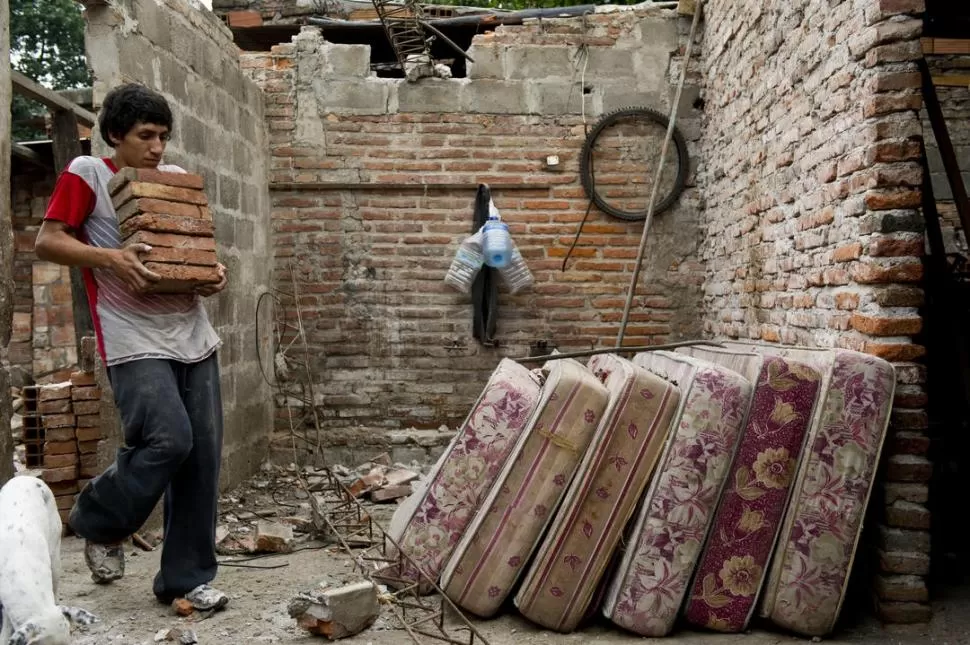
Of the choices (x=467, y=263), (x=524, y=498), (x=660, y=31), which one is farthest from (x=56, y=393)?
(x=660, y=31)

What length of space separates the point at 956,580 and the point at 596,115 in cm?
361

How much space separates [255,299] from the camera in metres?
5.37

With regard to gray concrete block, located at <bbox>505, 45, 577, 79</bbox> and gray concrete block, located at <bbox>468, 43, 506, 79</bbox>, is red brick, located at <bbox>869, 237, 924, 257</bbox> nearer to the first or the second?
gray concrete block, located at <bbox>505, 45, 577, 79</bbox>

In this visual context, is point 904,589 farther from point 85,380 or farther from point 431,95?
point 431,95

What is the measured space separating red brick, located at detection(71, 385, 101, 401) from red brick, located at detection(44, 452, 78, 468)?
28 cm

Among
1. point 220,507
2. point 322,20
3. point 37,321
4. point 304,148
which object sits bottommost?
point 220,507

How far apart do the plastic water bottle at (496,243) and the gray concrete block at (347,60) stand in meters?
1.34

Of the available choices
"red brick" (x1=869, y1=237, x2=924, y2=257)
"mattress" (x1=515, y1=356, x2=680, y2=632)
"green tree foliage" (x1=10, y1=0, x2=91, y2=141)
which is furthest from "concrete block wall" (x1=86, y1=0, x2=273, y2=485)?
"green tree foliage" (x1=10, y1=0, x2=91, y2=141)

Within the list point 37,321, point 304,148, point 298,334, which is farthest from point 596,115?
point 37,321

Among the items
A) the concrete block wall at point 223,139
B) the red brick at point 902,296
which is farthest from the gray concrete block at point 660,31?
the red brick at point 902,296

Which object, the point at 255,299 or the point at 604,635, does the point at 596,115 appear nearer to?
the point at 255,299

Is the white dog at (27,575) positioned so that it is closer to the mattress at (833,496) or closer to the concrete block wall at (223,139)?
the mattress at (833,496)

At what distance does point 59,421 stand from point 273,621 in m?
1.79

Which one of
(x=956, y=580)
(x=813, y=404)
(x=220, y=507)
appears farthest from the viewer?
(x=220, y=507)
